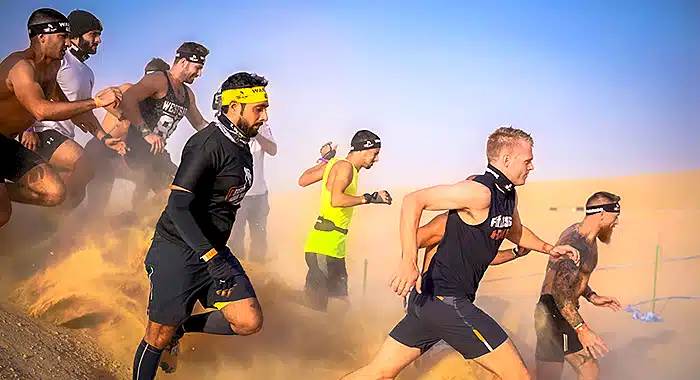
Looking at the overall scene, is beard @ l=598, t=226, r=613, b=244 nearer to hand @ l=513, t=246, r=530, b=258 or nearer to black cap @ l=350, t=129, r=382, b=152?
hand @ l=513, t=246, r=530, b=258

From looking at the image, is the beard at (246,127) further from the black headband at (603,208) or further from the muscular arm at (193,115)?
the black headband at (603,208)

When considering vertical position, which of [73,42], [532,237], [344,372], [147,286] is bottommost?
[344,372]

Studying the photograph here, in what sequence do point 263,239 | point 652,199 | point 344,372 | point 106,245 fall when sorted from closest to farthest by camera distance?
point 344,372
point 106,245
point 263,239
point 652,199

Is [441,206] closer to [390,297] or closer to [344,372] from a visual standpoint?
[344,372]

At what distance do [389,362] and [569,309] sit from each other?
1629 mm

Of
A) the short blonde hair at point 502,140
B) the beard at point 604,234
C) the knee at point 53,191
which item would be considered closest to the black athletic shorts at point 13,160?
the knee at point 53,191

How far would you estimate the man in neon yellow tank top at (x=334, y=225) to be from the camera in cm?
693

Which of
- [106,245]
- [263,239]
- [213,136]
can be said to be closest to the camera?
[213,136]

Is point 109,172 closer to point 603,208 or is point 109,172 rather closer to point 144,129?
point 144,129

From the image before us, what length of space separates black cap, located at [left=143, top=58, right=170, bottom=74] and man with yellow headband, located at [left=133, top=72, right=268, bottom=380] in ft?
7.35

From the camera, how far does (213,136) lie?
15.9 feet

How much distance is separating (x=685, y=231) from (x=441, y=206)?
363 inches

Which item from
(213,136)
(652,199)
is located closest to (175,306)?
(213,136)

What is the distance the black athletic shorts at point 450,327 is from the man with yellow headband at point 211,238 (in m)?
0.82
